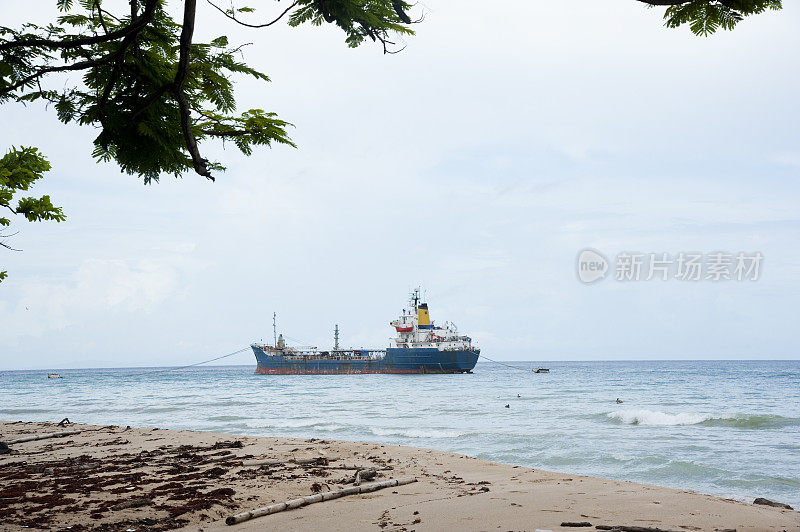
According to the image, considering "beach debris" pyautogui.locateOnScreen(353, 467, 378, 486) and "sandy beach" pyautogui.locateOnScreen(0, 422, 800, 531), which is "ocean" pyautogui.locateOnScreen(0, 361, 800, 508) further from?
"beach debris" pyautogui.locateOnScreen(353, 467, 378, 486)

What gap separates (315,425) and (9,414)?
42.6 feet

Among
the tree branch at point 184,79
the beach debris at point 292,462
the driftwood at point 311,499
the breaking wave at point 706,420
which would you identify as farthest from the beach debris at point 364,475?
the breaking wave at point 706,420

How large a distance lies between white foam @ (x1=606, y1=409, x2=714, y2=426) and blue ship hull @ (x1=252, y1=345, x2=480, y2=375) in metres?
36.9

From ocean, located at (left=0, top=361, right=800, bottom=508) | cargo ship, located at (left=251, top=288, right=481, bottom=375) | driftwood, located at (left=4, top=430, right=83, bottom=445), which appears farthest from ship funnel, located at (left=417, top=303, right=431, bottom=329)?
driftwood, located at (left=4, top=430, right=83, bottom=445)

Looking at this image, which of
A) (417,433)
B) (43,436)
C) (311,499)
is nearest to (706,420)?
(417,433)

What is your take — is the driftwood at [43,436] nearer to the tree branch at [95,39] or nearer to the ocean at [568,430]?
the ocean at [568,430]

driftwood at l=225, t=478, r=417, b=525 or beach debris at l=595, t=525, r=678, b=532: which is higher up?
beach debris at l=595, t=525, r=678, b=532

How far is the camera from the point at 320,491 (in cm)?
520

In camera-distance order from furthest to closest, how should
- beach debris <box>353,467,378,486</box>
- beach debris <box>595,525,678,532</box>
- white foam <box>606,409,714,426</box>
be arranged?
white foam <box>606,409,714,426</box> < beach debris <box>353,467,378,486</box> < beach debris <box>595,525,678,532</box>

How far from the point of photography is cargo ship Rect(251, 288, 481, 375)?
5430 cm

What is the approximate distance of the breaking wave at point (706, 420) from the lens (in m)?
15.6

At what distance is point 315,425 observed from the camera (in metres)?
15.2

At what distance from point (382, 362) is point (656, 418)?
134ft

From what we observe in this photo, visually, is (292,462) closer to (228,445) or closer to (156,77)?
(228,445)
